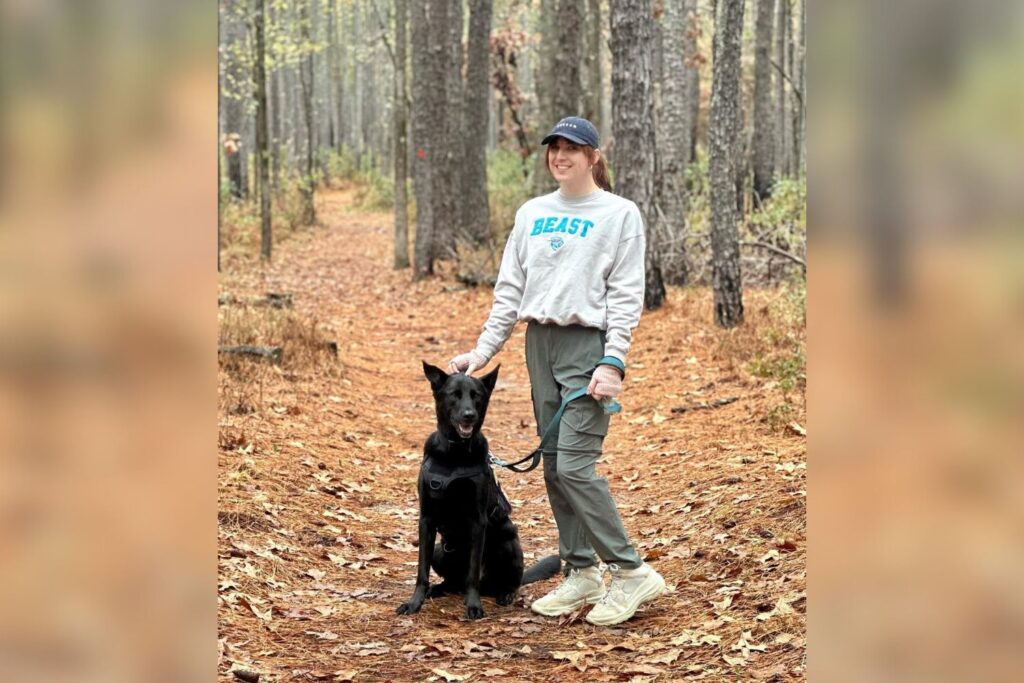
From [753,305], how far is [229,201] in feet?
56.0

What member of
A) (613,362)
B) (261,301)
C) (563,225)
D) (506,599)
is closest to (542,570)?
(506,599)

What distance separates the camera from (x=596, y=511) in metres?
4.68

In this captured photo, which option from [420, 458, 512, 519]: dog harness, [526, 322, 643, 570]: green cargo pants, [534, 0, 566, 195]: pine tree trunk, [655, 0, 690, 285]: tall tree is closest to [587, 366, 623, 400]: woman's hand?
[526, 322, 643, 570]: green cargo pants

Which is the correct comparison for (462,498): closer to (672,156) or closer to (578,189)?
(578,189)

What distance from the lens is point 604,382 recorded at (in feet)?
14.7

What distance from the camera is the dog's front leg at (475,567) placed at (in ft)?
16.2

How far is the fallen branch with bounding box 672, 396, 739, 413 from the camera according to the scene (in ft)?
28.7

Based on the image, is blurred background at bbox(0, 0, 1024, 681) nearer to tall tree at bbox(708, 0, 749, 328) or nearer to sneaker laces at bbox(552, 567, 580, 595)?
sneaker laces at bbox(552, 567, 580, 595)

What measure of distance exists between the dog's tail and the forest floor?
0.09 m

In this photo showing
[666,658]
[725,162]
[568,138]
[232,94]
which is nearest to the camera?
[666,658]

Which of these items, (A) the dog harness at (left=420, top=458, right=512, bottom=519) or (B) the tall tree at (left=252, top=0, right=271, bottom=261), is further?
(B) the tall tree at (left=252, top=0, right=271, bottom=261)
